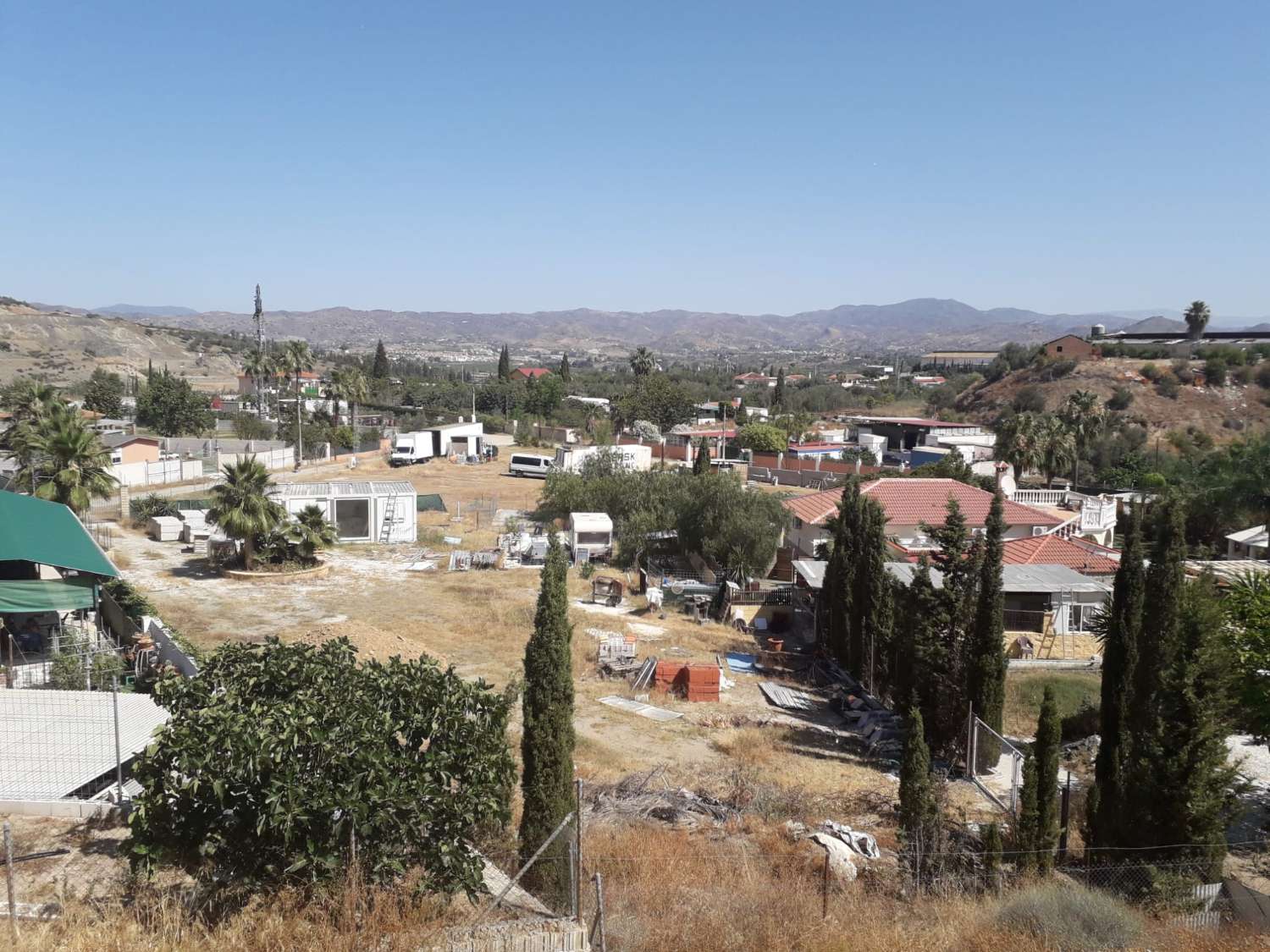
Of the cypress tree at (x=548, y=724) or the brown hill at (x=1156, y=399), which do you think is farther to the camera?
the brown hill at (x=1156, y=399)

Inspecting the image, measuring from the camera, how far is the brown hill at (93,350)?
11725cm

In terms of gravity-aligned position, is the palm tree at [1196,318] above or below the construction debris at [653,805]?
above

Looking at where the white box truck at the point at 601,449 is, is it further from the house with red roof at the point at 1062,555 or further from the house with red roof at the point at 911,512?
the house with red roof at the point at 1062,555

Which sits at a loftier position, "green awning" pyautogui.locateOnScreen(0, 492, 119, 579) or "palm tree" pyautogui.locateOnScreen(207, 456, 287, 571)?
"green awning" pyautogui.locateOnScreen(0, 492, 119, 579)

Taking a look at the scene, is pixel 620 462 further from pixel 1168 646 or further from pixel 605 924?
pixel 605 924

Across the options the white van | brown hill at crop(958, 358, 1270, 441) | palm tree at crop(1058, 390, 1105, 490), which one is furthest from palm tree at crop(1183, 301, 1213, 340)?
the white van

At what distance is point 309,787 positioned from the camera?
7.16 m

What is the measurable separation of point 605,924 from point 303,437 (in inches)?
2233

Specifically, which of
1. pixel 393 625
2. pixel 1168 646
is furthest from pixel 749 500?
pixel 1168 646

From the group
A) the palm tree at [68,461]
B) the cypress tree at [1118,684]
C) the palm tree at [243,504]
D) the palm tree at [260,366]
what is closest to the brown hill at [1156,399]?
the palm tree at [260,366]

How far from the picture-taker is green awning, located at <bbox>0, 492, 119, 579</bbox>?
1471 cm

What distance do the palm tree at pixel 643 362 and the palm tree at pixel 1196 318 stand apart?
55.1 metres

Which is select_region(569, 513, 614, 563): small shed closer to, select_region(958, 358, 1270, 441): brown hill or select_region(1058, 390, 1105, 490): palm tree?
select_region(1058, 390, 1105, 490): palm tree

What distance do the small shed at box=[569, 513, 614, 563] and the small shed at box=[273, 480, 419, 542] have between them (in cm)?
626
